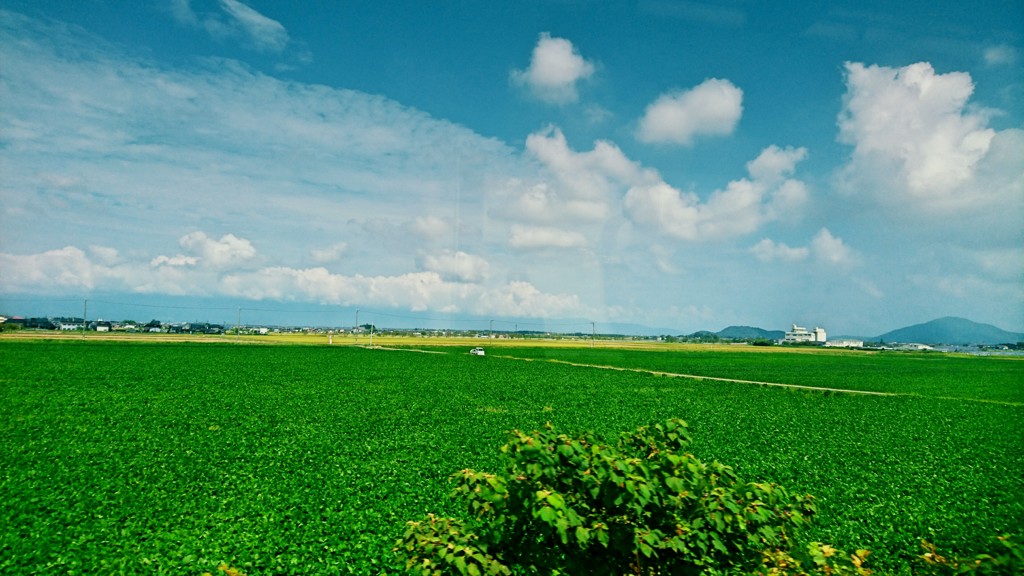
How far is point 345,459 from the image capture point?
55.3 ft

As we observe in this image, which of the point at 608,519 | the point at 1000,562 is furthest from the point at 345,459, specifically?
the point at 1000,562

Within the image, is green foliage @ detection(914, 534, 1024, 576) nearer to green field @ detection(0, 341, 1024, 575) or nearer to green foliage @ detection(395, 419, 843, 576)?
green foliage @ detection(395, 419, 843, 576)

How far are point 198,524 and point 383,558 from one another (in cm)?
430

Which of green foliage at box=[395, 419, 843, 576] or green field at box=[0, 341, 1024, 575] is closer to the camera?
green foliage at box=[395, 419, 843, 576]

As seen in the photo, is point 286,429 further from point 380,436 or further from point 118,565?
point 118,565

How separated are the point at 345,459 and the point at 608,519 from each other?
13.2 m

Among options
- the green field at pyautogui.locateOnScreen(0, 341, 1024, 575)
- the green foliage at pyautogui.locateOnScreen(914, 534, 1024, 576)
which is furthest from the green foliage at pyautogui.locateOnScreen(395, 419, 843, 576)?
the green field at pyautogui.locateOnScreen(0, 341, 1024, 575)

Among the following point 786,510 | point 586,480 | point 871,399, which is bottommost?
point 871,399

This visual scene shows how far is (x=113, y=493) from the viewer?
12742 millimetres

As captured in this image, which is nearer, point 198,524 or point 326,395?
point 198,524

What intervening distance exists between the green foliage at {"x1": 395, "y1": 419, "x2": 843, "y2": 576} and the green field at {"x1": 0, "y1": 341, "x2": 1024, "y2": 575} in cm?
178

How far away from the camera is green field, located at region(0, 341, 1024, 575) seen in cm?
1034

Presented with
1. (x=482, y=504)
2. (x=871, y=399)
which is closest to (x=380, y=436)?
(x=482, y=504)

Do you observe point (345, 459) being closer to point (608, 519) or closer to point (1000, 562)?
point (608, 519)
